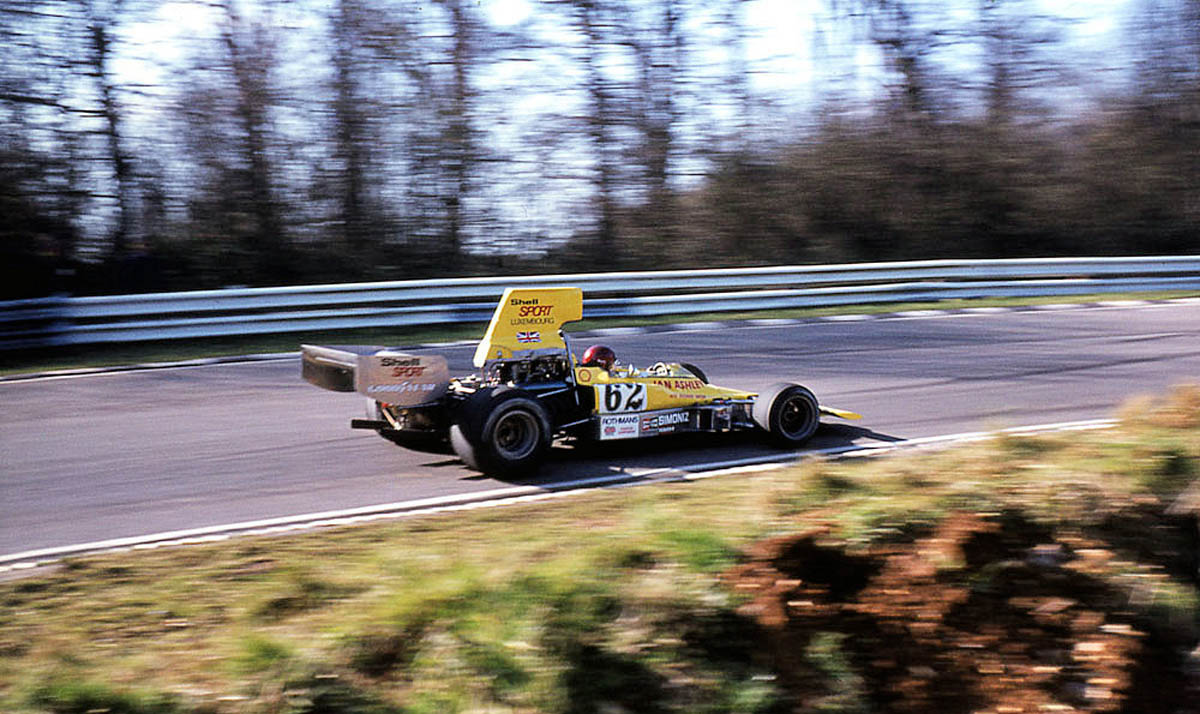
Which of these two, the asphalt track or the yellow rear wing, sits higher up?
the yellow rear wing

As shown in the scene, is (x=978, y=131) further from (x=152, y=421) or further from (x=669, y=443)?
(x=152, y=421)

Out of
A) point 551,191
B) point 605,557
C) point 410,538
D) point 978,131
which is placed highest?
point 978,131

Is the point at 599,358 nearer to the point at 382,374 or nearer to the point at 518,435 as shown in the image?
the point at 518,435

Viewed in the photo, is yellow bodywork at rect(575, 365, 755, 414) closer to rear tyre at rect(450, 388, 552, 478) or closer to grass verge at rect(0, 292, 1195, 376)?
rear tyre at rect(450, 388, 552, 478)

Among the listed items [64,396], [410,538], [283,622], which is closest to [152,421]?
[64,396]

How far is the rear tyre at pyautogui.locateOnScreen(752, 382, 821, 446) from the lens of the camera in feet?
26.9

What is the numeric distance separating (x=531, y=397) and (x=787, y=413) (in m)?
2.13

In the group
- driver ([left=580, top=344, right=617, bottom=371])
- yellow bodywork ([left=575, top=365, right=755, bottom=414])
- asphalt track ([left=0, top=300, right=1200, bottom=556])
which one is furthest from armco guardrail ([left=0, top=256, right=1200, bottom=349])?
yellow bodywork ([left=575, top=365, right=755, bottom=414])

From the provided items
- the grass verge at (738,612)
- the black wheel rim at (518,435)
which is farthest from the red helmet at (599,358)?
the grass verge at (738,612)

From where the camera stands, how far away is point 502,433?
752 cm

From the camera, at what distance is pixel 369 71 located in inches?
693

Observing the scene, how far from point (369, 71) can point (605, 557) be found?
15.0 metres

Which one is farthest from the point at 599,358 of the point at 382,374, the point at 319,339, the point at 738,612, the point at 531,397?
the point at 319,339

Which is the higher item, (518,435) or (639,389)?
(639,389)
